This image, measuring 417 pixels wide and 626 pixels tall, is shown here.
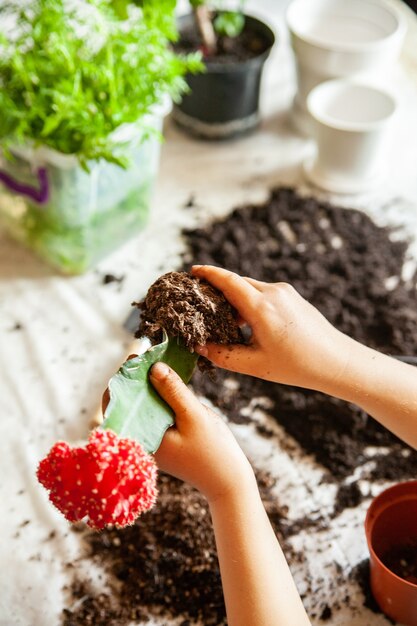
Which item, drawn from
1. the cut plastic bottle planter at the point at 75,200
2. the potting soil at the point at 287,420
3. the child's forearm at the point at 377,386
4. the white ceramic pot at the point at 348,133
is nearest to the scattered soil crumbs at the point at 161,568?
the potting soil at the point at 287,420

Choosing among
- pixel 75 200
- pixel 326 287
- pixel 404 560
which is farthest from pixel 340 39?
pixel 404 560

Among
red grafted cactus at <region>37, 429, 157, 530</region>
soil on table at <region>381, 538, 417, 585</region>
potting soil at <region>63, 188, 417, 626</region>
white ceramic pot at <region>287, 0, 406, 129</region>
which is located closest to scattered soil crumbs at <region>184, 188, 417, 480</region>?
potting soil at <region>63, 188, 417, 626</region>

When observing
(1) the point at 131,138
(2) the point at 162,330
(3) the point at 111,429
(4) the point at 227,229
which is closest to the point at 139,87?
(1) the point at 131,138

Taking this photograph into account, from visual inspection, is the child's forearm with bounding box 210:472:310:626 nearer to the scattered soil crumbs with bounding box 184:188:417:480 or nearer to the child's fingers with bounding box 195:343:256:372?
the child's fingers with bounding box 195:343:256:372

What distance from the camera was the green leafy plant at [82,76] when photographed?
1.08 metres

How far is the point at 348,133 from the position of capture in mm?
1372

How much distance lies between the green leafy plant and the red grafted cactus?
1.90 ft

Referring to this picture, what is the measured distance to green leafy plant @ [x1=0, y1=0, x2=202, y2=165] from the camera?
1.08 metres

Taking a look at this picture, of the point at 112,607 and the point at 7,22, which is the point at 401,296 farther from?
the point at 7,22

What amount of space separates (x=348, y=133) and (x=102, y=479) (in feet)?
3.21

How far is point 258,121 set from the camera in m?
1.60

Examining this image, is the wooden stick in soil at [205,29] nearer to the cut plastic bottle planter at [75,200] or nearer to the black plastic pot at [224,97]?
the black plastic pot at [224,97]

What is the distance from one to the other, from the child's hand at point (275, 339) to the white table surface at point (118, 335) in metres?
0.27

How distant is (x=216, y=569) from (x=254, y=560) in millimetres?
192
